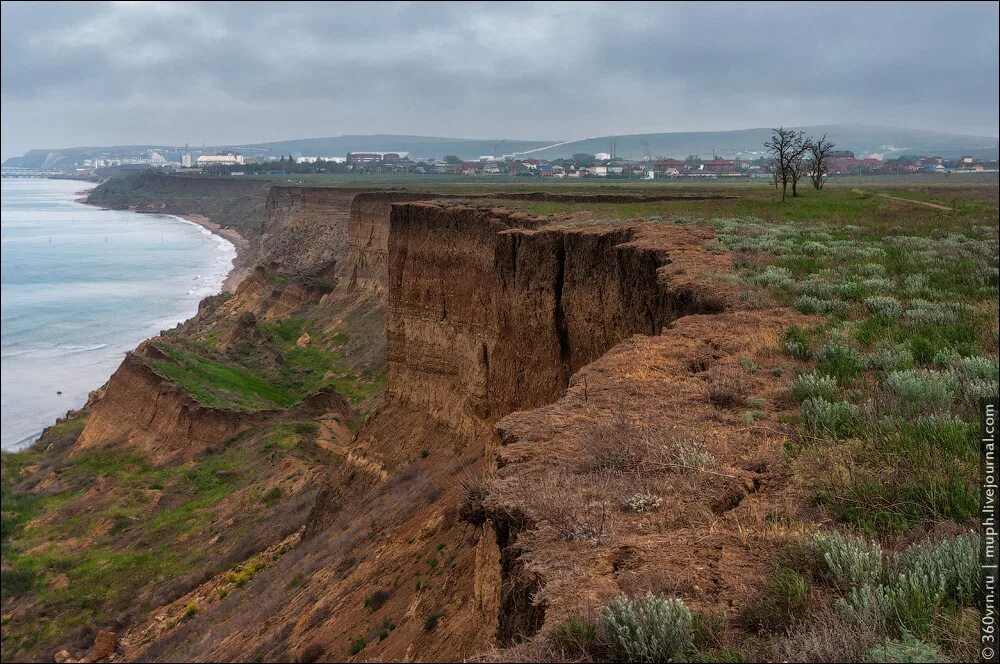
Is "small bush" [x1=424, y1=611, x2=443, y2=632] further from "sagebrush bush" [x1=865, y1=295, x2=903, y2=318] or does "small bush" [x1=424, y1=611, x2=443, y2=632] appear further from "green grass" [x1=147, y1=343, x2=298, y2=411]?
"green grass" [x1=147, y1=343, x2=298, y2=411]

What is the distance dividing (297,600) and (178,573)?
9.28 m

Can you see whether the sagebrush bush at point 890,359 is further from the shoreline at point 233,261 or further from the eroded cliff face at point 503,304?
the shoreline at point 233,261

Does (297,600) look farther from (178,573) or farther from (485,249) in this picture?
(485,249)

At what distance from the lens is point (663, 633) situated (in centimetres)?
359

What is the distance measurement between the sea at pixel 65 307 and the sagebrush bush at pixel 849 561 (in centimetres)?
3014

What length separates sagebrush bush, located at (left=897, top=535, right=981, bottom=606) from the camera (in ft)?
12.4

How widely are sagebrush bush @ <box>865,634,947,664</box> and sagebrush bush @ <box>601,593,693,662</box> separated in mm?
814

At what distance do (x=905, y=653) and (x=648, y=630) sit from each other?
1121 mm

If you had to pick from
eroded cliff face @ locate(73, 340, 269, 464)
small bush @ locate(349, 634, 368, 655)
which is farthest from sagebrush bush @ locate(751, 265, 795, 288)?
eroded cliff face @ locate(73, 340, 269, 464)

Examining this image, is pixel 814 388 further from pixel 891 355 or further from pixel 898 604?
pixel 898 604

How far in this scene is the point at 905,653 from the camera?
3258 millimetres

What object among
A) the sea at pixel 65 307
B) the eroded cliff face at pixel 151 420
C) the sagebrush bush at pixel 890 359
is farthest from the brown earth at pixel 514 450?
the sea at pixel 65 307

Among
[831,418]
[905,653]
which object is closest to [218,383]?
[831,418]

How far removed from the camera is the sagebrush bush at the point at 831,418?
20.4 feet
